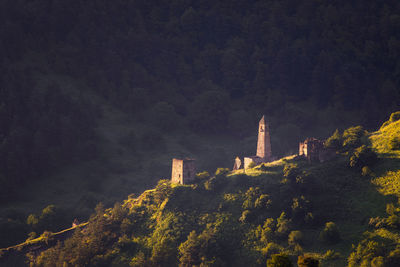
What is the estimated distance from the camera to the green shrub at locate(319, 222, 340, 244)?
186ft

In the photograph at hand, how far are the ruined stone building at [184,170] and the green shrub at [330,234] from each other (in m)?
Result: 30.4

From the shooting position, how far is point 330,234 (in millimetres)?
56719

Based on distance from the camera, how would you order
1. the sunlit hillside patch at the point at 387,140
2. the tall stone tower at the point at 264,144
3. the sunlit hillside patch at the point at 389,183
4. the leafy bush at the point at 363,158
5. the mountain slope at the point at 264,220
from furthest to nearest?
the tall stone tower at the point at 264,144
the sunlit hillside patch at the point at 387,140
the leafy bush at the point at 363,158
the sunlit hillside patch at the point at 389,183
the mountain slope at the point at 264,220

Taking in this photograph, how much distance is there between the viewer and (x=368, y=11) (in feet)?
586

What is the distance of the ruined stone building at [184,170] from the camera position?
263 ft

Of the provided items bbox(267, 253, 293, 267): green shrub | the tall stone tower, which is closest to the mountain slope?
the tall stone tower

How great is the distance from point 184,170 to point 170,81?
95724mm

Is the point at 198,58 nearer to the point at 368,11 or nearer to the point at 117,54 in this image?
the point at 117,54

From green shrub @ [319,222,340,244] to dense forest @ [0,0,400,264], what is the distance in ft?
189

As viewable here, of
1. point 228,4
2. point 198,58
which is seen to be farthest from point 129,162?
point 228,4

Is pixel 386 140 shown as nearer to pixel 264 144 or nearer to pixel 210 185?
pixel 264 144

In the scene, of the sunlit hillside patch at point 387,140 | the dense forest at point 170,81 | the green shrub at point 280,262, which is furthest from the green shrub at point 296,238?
the dense forest at point 170,81

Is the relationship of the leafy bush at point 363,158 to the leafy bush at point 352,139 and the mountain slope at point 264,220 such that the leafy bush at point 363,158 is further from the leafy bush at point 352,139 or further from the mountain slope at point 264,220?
the leafy bush at point 352,139

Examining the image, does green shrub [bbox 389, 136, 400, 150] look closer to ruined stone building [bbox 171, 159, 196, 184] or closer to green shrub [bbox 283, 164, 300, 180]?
green shrub [bbox 283, 164, 300, 180]
